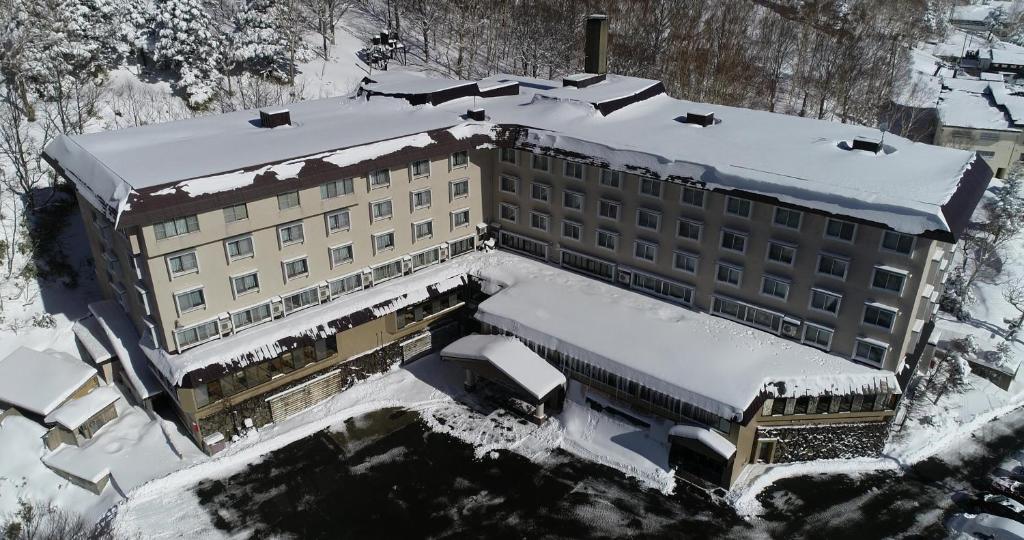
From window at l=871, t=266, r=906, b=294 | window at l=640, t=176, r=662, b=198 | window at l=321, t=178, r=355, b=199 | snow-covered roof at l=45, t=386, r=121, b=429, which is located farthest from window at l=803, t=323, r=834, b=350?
snow-covered roof at l=45, t=386, r=121, b=429

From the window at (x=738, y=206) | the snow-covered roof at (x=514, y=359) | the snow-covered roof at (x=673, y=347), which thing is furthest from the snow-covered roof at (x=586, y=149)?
the snow-covered roof at (x=514, y=359)

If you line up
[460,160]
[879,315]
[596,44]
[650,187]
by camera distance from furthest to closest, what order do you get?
[596,44]
[460,160]
[650,187]
[879,315]

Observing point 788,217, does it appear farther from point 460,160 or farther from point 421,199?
point 421,199

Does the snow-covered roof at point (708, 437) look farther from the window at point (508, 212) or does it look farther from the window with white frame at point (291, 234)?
the window with white frame at point (291, 234)

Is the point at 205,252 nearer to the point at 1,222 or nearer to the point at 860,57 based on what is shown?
the point at 1,222

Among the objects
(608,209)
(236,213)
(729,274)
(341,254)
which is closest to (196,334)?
(236,213)
